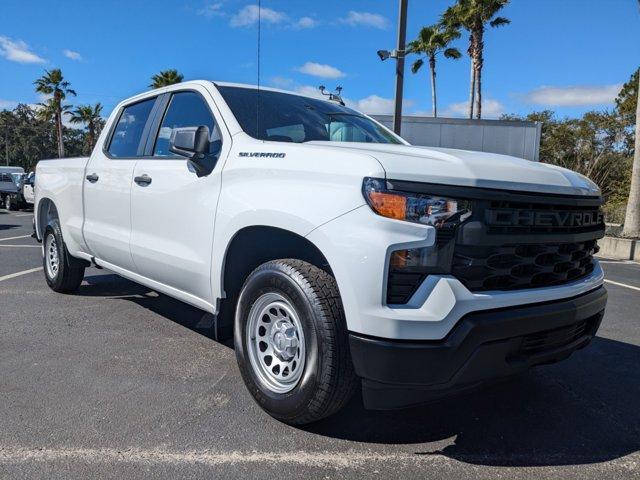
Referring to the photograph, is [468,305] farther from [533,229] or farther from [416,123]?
[416,123]

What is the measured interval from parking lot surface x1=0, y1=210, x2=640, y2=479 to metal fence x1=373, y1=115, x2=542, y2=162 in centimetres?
1768

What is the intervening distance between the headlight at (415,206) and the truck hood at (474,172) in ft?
0.25

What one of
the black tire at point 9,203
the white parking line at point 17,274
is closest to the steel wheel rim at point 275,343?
the white parking line at point 17,274

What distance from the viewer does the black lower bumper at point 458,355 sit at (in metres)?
2.35

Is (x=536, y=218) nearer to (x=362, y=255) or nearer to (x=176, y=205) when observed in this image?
(x=362, y=255)

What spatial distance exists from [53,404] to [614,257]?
12.2 m

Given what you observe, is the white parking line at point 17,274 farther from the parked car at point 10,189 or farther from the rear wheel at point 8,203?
the rear wheel at point 8,203

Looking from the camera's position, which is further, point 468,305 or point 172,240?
point 172,240

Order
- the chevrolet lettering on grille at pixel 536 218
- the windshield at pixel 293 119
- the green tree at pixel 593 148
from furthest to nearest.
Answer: the green tree at pixel 593 148
the windshield at pixel 293 119
the chevrolet lettering on grille at pixel 536 218

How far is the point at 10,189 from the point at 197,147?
24.1m

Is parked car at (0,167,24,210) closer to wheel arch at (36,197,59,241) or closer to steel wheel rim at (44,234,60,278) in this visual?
wheel arch at (36,197,59,241)

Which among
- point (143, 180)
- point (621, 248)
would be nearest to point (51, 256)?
point (143, 180)

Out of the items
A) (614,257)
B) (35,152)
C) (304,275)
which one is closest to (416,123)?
(614,257)

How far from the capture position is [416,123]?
21.4 m
